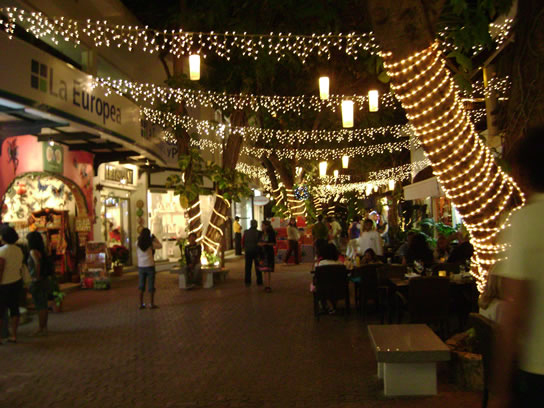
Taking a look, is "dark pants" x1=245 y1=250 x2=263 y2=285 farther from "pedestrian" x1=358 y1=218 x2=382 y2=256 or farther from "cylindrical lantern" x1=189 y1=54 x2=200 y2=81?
"cylindrical lantern" x1=189 y1=54 x2=200 y2=81

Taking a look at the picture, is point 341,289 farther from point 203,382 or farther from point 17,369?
point 17,369

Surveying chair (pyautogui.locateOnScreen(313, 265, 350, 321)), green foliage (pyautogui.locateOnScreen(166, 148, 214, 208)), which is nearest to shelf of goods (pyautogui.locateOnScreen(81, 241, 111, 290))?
green foliage (pyautogui.locateOnScreen(166, 148, 214, 208))

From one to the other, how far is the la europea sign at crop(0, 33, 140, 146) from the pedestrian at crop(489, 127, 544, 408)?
33.3 feet

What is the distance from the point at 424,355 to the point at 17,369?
5188 mm

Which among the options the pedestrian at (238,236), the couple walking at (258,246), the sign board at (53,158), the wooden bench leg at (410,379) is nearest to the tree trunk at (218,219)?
the couple walking at (258,246)

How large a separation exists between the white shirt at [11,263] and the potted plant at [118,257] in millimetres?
10238

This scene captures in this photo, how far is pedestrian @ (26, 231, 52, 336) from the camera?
9.78 metres

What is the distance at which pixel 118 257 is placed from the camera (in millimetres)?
19703

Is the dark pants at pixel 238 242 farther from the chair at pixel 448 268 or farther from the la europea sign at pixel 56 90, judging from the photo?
the chair at pixel 448 268

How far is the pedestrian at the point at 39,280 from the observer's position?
385 inches

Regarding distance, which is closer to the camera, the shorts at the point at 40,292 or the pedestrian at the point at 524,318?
the pedestrian at the point at 524,318

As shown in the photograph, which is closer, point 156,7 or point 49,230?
point 49,230

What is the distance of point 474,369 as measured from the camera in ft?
20.4

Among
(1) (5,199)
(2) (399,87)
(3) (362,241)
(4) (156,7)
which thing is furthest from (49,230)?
(2) (399,87)
